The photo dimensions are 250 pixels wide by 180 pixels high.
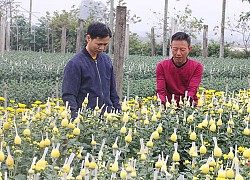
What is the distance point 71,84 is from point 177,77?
34.1 inches

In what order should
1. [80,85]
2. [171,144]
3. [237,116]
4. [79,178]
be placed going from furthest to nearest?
1. [80,85]
2. [237,116]
3. [171,144]
4. [79,178]

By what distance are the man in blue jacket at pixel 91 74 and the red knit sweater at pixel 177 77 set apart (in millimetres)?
388

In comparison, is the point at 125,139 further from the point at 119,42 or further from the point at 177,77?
the point at 119,42

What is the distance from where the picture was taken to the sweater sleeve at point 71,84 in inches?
127

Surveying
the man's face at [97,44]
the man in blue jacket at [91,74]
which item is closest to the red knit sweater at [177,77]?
the man in blue jacket at [91,74]

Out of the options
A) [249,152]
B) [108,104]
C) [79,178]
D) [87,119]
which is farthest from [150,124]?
[79,178]

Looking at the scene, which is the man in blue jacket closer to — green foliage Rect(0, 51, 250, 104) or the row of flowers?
the row of flowers

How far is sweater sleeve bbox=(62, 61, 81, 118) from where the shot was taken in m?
3.23

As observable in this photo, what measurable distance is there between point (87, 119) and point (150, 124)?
385 mm

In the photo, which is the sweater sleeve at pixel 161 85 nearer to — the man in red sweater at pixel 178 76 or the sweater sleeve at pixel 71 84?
the man in red sweater at pixel 178 76

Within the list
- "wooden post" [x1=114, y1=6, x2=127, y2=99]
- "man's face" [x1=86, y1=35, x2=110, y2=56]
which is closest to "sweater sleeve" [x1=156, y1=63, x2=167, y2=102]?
"man's face" [x1=86, y1=35, x2=110, y2=56]

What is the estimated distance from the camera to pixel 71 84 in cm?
327

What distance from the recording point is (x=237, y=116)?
9.55 ft

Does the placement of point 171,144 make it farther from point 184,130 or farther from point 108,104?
point 108,104
